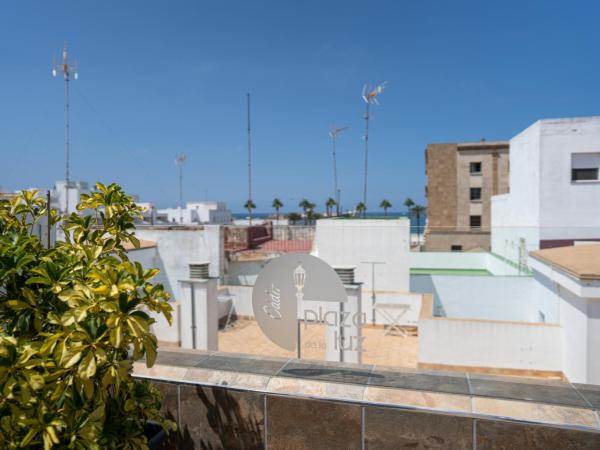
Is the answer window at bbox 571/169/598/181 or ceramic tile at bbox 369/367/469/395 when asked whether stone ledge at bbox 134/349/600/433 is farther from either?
window at bbox 571/169/598/181

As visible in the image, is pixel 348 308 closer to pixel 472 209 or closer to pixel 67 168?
pixel 67 168

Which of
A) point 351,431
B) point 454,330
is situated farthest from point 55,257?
point 454,330

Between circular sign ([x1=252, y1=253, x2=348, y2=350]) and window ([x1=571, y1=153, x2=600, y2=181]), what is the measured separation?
16353 mm

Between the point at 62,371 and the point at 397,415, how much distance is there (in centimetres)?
161

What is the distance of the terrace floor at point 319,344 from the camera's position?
9.14 m

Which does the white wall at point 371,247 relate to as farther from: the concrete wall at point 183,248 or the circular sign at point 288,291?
the circular sign at point 288,291

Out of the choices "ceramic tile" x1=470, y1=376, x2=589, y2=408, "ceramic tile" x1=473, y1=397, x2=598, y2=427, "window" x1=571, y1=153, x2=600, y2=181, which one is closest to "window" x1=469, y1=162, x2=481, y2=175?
"window" x1=571, y1=153, x2=600, y2=181

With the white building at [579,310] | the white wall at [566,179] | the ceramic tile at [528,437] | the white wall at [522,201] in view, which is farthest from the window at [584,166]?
the ceramic tile at [528,437]

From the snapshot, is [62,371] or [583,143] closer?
[62,371]

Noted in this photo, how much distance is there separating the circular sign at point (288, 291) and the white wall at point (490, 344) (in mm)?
4203

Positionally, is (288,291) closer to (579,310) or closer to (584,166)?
(579,310)

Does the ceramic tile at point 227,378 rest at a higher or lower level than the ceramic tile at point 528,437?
higher

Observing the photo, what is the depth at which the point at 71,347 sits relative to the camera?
1.68 metres

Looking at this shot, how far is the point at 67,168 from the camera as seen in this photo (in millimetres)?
23781
